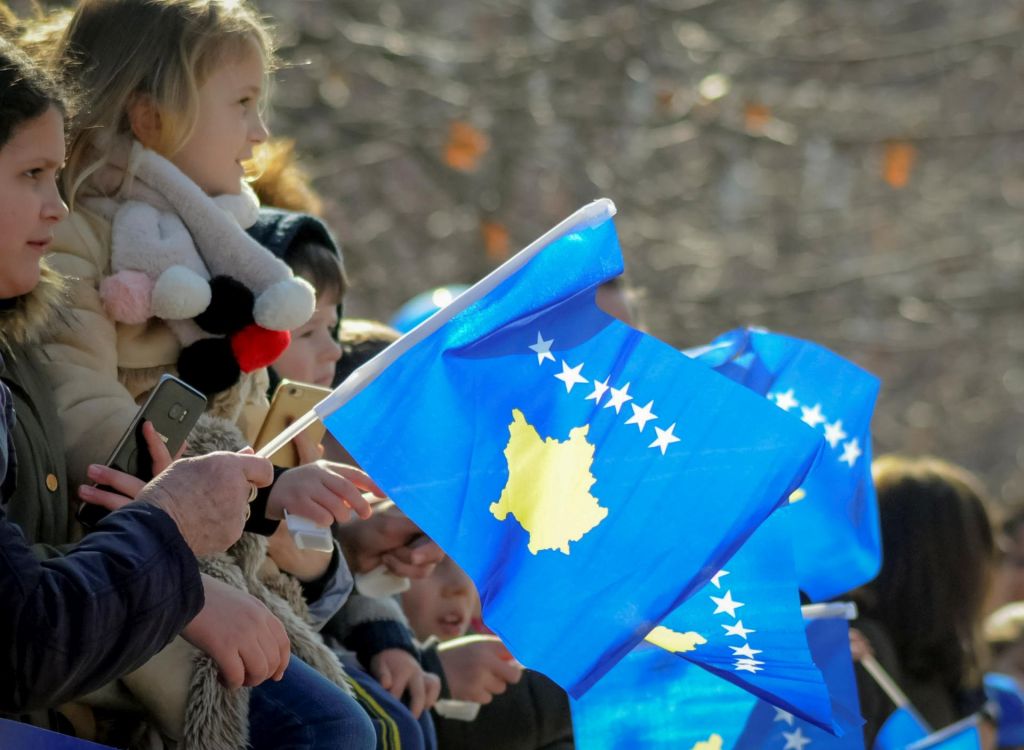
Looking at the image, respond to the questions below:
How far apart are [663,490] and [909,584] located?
7.24 ft

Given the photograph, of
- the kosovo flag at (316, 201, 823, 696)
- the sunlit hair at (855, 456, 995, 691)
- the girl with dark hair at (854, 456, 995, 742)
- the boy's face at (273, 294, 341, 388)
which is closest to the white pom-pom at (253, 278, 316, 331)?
the kosovo flag at (316, 201, 823, 696)

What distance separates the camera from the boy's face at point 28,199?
7.82ft

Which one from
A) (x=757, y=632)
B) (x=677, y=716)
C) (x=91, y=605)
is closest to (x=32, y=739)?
(x=91, y=605)

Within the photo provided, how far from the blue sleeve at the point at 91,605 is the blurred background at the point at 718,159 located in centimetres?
572

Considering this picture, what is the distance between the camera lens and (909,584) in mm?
4816

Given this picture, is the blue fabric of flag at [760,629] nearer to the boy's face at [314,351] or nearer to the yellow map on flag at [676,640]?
the yellow map on flag at [676,640]

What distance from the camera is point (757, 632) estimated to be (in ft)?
9.80

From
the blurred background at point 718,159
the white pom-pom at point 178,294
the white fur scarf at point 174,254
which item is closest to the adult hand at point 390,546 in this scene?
the white fur scarf at point 174,254

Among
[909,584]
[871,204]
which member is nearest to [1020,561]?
[909,584]

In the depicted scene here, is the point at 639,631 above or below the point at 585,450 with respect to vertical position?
below

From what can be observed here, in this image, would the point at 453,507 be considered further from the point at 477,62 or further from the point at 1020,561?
the point at 477,62

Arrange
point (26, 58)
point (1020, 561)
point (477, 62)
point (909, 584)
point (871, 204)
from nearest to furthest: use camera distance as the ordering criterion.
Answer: point (26, 58)
point (909, 584)
point (1020, 561)
point (477, 62)
point (871, 204)

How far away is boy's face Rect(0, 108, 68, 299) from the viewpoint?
93.8 inches

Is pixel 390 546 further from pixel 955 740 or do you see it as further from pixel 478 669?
pixel 955 740
